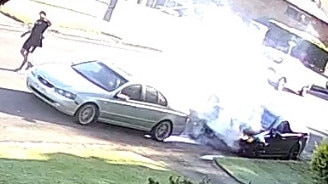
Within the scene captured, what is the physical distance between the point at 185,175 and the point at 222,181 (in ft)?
2.83

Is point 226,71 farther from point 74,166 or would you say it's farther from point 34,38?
point 74,166

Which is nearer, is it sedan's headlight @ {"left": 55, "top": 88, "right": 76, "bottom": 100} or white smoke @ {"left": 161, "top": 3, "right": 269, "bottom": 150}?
sedan's headlight @ {"left": 55, "top": 88, "right": 76, "bottom": 100}

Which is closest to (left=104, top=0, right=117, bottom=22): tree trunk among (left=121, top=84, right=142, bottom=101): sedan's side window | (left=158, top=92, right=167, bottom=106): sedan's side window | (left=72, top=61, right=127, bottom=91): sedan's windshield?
(left=72, top=61, right=127, bottom=91): sedan's windshield

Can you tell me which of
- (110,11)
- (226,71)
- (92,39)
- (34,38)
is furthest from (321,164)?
(110,11)

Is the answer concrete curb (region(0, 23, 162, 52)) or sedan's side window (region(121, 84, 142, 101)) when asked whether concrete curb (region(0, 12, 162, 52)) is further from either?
sedan's side window (region(121, 84, 142, 101))

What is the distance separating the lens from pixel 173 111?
17.1 meters

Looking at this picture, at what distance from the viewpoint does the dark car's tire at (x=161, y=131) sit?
16.8 meters

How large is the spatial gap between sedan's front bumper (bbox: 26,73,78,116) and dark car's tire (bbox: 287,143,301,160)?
6.40 m

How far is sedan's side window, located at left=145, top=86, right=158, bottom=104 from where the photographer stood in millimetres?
16688

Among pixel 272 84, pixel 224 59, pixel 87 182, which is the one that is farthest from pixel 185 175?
pixel 272 84

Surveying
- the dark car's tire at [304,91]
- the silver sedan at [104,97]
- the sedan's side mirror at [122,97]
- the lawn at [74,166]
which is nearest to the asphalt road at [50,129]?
the silver sedan at [104,97]

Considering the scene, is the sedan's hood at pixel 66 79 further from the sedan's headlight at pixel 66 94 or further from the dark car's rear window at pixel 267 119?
the dark car's rear window at pixel 267 119

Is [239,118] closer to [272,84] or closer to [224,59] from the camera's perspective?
[224,59]

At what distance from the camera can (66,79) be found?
52.2 feet
